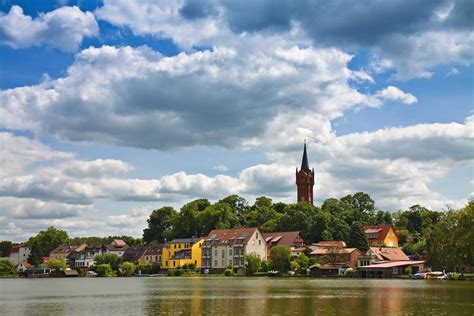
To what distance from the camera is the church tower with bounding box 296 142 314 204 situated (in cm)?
17488

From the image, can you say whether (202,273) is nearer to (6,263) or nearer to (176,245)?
(176,245)

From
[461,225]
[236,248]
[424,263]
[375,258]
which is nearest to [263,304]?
[461,225]

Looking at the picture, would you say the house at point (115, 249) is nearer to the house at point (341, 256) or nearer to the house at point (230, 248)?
the house at point (230, 248)

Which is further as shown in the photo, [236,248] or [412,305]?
[236,248]

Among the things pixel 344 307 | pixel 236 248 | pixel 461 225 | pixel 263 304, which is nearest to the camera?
pixel 344 307

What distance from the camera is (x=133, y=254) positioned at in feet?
498

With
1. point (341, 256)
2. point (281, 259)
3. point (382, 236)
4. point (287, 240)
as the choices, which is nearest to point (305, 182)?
point (382, 236)

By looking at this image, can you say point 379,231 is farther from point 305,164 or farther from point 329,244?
point 305,164

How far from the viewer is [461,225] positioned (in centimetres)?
7394

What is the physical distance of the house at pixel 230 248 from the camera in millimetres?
119438

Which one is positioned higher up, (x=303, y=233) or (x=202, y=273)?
(x=303, y=233)

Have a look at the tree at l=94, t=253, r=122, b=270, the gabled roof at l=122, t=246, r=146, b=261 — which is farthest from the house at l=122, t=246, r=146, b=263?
the tree at l=94, t=253, r=122, b=270

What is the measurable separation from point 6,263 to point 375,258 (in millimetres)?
88934

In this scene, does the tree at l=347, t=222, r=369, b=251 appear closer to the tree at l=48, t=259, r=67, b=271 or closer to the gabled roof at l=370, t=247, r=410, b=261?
the gabled roof at l=370, t=247, r=410, b=261
